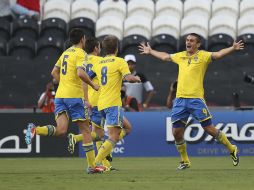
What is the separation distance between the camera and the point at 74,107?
14.7 metres

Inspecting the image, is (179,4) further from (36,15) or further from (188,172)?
(188,172)

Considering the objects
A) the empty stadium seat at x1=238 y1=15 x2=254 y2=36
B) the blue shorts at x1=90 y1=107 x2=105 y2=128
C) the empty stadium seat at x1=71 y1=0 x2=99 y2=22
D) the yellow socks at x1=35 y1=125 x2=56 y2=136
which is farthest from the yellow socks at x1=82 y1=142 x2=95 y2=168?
the empty stadium seat at x1=71 y1=0 x2=99 y2=22

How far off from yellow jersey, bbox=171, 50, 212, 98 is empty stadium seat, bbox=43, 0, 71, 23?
35.3 ft

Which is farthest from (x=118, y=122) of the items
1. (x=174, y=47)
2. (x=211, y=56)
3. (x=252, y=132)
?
(x=174, y=47)

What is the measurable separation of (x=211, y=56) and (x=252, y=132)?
5.79 metres

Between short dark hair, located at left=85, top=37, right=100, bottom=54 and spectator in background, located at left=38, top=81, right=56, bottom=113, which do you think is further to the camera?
spectator in background, located at left=38, top=81, right=56, bottom=113

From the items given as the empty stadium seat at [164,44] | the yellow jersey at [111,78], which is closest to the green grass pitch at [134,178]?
the yellow jersey at [111,78]

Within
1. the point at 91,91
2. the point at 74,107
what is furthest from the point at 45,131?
the point at 91,91

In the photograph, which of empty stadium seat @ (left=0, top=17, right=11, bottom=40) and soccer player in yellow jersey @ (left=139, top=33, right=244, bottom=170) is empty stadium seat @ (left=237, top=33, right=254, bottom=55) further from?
soccer player in yellow jersey @ (left=139, top=33, right=244, bottom=170)

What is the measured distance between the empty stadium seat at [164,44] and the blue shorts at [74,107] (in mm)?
9765

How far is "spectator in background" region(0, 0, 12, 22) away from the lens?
84.9 ft

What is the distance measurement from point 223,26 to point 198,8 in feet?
4.37

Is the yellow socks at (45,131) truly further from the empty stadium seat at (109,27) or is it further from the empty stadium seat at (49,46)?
the empty stadium seat at (109,27)

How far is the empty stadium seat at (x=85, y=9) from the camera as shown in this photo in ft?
86.8
